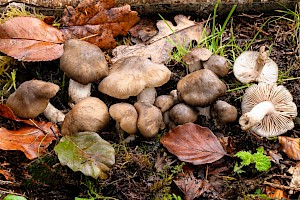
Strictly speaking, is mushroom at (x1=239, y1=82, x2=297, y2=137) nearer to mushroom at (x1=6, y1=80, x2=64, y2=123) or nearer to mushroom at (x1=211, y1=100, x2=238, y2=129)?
mushroom at (x1=211, y1=100, x2=238, y2=129)

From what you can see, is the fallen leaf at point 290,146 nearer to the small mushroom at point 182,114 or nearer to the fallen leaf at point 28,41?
the small mushroom at point 182,114

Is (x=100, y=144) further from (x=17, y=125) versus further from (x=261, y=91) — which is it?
(x=261, y=91)

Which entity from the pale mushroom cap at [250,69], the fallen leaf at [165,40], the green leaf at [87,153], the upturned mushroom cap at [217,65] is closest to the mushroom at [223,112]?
the upturned mushroom cap at [217,65]

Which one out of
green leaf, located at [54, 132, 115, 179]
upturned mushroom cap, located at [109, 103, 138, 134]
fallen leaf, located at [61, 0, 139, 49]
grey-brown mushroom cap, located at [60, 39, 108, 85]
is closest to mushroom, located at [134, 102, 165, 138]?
upturned mushroom cap, located at [109, 103, 138, 134]

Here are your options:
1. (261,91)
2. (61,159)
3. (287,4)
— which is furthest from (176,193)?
(287,4)

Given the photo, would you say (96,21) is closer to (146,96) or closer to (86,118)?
(146,96)

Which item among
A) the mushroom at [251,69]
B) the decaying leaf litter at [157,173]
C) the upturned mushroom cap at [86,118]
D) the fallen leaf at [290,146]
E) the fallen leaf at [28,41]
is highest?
the fallen leaf at [28,41]
